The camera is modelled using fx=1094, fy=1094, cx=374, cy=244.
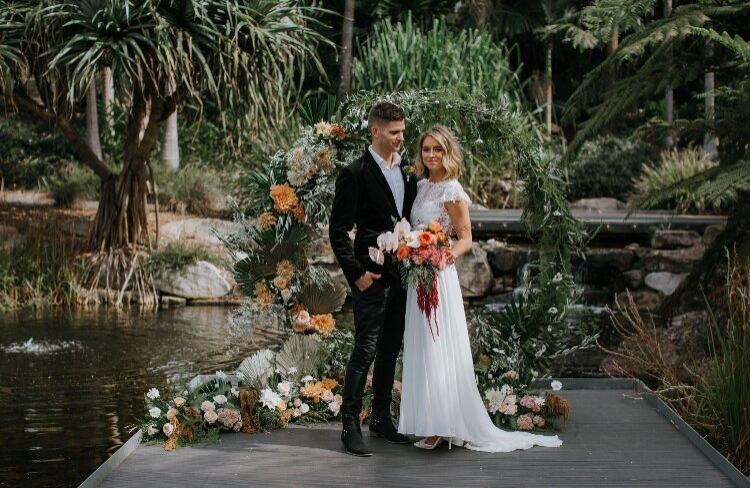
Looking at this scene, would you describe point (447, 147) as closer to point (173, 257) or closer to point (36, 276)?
point (173, 257)

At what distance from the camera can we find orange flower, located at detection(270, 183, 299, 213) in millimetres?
6746

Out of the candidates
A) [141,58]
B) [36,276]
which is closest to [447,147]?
[141,58]

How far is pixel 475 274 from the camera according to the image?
14594 mm

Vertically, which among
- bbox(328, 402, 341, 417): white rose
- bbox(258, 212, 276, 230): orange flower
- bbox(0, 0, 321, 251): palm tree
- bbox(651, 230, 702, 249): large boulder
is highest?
bbox(0, 0, 321, 251): palm tree

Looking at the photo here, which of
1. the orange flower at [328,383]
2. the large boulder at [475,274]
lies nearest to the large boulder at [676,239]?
the large boulder at [475,274]

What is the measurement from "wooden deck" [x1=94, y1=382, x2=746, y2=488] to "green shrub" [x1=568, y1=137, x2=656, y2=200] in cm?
1407

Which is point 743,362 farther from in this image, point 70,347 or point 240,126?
point 240,126

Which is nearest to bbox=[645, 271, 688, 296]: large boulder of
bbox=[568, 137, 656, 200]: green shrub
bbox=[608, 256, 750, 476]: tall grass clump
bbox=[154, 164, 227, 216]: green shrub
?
bbox=[608, 256, 750, 476]: tall grass clump

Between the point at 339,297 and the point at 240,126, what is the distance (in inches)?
309

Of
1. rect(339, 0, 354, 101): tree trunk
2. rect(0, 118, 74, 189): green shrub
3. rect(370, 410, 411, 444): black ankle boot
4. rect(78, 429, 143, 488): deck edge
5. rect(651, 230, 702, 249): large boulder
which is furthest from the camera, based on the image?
rect(0, 118, 74, 189): green shrub

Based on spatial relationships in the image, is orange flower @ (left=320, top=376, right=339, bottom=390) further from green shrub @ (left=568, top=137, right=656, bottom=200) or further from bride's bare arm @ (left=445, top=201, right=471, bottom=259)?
green shrub @ (left=568, top=137, right=656, bottom=200)

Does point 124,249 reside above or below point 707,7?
below

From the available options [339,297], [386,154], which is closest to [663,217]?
[339,297]

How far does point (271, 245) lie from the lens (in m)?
6.85
